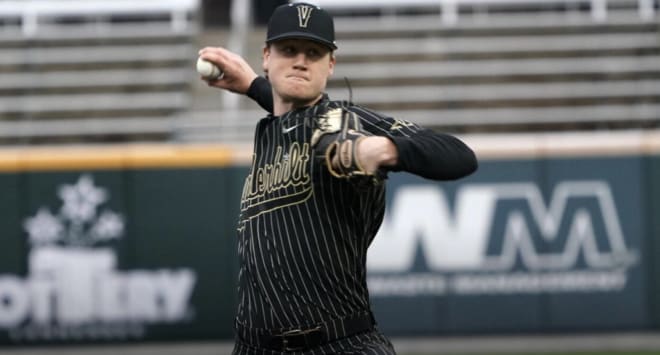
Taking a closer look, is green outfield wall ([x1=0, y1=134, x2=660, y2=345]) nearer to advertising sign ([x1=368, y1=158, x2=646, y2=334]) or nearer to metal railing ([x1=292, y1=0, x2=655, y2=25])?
advertising sign ([x1=368, y1=158, x2=646, y2=334])

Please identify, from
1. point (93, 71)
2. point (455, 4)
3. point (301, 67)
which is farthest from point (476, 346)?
point (301, 67)

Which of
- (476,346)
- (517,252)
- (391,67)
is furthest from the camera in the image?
(391,67)

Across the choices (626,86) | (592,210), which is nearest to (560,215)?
(592,210)

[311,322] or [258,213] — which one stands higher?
[258,213]

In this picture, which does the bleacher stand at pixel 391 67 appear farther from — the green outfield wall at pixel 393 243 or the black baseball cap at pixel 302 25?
the black baseball cap at pixel 302 25

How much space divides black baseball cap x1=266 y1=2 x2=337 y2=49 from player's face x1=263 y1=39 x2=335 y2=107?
0.09ft

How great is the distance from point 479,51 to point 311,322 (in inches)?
418

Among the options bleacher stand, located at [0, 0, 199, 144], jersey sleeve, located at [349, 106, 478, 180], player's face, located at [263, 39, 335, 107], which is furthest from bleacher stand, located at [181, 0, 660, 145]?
jersey sleeve, located at [349, 106, 478, 180]

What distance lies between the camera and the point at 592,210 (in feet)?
36.0

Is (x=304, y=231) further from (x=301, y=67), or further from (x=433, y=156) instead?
(x=433, y=156)

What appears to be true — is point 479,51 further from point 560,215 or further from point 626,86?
point 560,215

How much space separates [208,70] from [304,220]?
27.3 inches

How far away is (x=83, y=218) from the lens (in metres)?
10.8

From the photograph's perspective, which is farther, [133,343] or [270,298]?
[133,343]
